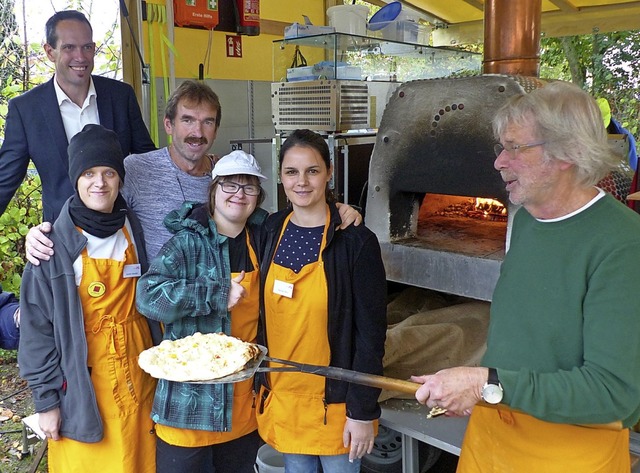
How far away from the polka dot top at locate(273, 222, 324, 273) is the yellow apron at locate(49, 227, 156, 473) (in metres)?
0.51

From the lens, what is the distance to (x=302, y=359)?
6.32 ft

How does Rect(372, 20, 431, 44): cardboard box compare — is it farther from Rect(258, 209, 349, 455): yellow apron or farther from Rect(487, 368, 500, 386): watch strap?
Rect(487, 368, 500, 386): watch strap

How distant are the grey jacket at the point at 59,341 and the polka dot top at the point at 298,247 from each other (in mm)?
644

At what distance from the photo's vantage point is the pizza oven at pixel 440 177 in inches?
100

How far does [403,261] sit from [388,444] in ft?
2.88

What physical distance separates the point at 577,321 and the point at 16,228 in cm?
471

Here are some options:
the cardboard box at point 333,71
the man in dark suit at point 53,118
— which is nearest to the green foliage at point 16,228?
the man in dark suit at point 53,118

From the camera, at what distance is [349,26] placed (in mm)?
3533

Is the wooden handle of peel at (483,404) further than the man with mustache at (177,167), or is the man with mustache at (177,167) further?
the man with mustache at (177,167)

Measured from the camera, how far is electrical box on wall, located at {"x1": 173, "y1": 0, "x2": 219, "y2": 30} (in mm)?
4218

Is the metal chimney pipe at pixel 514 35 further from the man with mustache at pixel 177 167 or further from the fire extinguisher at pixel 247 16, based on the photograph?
the fire extinguisher at pixel 247 16

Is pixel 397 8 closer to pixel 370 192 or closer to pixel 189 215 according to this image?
pixel 370 192

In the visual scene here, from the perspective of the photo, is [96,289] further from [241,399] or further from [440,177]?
[440,177]

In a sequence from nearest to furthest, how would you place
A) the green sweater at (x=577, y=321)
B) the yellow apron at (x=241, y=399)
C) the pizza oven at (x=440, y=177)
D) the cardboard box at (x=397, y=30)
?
the green sweater at (x=577, y=321) < the yellow apron at (x=241, y=399) < the pizza oven at (x=440, y=177) < the cardboard box at (x=397, y=30)
